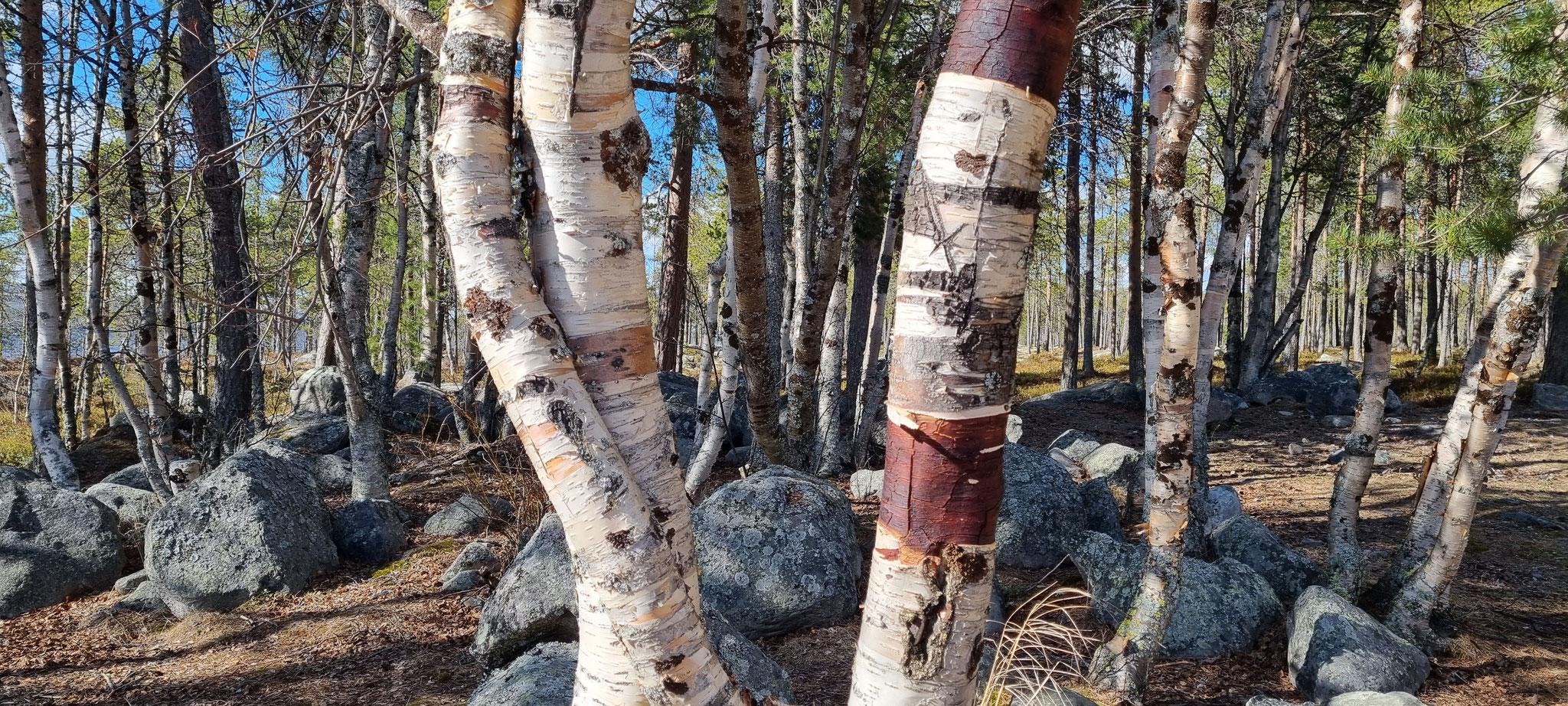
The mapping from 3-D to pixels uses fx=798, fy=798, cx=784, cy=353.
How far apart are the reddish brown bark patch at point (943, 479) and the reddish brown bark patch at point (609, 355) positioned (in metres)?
0.61

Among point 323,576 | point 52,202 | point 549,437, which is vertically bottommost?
point 323,576

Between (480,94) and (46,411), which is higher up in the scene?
(480,94)

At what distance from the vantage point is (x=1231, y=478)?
29.0 ft

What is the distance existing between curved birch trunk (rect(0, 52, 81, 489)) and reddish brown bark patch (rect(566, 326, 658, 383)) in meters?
6.56

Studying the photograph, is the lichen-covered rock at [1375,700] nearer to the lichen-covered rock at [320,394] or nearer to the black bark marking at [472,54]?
the black bark marking at [472,54]

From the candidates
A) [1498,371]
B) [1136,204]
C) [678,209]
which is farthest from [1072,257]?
[1498,371]

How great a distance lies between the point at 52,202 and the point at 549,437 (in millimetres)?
13306

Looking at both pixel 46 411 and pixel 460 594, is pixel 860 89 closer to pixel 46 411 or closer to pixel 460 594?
pixel 460 594

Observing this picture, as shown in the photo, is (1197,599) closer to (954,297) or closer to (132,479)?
(954,297)

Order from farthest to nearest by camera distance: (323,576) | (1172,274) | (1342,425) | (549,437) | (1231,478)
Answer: (1342,425)
(1231,478)
(323,576)
(1172,274)
(549,437)

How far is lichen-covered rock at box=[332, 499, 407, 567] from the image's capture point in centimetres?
618

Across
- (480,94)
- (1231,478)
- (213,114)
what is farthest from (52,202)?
(1231,478)

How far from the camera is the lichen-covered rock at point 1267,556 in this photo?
16.9 feet

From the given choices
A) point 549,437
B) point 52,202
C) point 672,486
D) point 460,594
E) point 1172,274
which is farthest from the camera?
point 52,202
